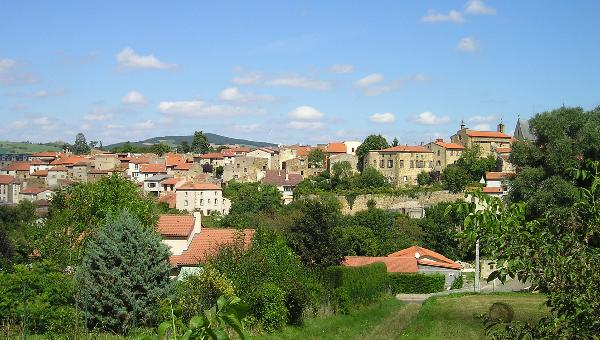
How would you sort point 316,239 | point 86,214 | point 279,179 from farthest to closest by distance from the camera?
point 279,179 → point 316,239 → point 86,214

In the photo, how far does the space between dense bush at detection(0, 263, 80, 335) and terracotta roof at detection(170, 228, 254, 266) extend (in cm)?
883

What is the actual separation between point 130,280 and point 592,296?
16.9 m

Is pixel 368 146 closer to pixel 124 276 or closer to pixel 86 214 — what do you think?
pixel 86 214

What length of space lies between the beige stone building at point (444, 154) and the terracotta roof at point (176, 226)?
7145 cm

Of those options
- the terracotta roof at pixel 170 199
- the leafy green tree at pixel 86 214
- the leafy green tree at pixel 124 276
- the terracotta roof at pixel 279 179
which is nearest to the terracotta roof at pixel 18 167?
the terracotta roof at pixel 170 199

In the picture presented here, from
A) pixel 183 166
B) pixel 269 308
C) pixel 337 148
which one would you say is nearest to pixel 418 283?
pixel 269 308

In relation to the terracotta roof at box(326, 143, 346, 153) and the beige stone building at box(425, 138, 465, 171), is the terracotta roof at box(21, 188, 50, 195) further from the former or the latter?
the beige stone building at box(425, 138, 465, 171)

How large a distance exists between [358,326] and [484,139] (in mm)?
82339

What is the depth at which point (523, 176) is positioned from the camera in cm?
3850

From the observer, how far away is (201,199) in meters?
98.1

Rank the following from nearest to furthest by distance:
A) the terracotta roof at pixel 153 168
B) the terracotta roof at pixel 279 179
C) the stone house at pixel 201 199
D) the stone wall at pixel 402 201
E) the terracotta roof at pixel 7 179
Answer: the stone wall at pixel 402 201, the stone house at pixel 201 199, the terracotta roof at pixel 279 179, the terracotta roof at pixel 153 168, the terracotta roof at pixel 7 179

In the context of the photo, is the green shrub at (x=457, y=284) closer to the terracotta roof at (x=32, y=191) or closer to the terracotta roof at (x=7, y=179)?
the terracotta roof at (x=32, y=191)

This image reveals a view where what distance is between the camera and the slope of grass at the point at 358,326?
75.1 feet

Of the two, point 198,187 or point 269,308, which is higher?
point 198,187
